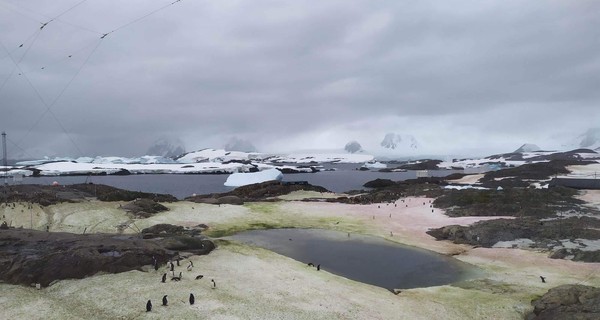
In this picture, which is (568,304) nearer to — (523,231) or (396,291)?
(396,291)

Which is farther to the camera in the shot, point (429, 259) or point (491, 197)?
point (491, 197)

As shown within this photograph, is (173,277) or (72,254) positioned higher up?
(72,254)

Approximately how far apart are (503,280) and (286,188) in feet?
232

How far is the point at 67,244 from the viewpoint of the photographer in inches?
1280

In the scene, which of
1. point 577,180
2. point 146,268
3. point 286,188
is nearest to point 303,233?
point 146,268

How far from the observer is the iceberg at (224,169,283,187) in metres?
136

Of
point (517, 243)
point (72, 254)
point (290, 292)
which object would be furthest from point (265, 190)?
point (290, 292)

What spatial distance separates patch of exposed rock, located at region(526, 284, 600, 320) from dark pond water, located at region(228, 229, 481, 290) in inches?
310

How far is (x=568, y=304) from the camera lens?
24.4 m

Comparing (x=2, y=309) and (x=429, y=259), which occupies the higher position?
(x=2, y=309)

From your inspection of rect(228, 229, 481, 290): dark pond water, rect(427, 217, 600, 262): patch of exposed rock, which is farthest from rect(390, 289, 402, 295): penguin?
rect(427, 217, 600, 262): patch of exposed rock

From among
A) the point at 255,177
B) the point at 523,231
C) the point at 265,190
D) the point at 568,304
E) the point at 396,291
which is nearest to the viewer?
the point at 568,304

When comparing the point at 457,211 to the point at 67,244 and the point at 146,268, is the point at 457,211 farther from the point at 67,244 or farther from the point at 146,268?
the point at 67,244

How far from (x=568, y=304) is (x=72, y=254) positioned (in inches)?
1385
